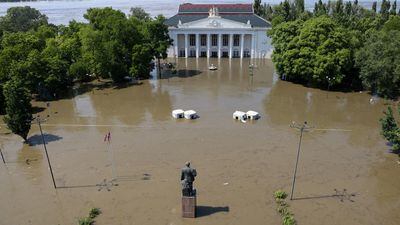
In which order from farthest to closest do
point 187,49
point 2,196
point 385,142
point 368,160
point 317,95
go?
point 187,49 → point 317,95 → point 385,142 → point 368,160 → point 2,196

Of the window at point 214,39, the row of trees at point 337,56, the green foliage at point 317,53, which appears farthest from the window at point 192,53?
the green foliage at point 317,53

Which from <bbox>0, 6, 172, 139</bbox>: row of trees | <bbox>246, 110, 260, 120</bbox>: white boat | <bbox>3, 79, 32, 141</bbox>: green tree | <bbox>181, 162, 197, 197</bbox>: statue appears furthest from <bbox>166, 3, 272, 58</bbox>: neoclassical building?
<bbox>181, 162, 197, 197</bbox>: statue

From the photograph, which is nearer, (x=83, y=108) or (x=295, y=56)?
(x=83, y=108)

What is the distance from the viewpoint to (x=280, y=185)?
82.7ft

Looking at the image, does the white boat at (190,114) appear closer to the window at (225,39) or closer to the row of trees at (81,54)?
the row of trees at (81,54)

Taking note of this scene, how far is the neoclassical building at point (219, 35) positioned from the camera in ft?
230

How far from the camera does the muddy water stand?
73.7ft

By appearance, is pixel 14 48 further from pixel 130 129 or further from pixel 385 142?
pixel 385 142

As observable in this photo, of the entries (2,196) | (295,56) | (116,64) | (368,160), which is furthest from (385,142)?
(116,64)

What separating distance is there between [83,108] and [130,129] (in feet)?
33.6

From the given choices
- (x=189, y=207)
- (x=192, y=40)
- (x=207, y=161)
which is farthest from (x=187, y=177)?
(x=192, y=40)

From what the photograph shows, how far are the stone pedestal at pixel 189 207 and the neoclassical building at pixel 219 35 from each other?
5383 centimetres

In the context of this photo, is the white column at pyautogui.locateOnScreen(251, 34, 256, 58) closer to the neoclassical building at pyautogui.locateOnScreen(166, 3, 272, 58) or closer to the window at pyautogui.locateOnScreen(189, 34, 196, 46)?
the neoclassical building at pyautogui.locateOnScreen(166, 3, 272, 58)

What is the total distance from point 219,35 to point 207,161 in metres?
47.0
